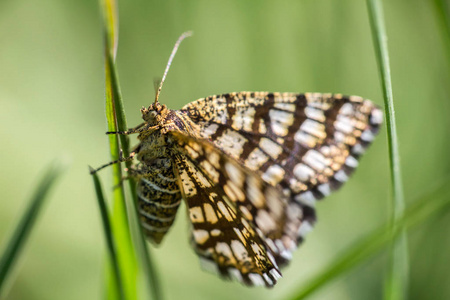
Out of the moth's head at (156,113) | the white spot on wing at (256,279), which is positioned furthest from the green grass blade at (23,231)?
the white spot on wing at (256,279)

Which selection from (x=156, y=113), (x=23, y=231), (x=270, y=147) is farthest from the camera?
(x=270, y=147)

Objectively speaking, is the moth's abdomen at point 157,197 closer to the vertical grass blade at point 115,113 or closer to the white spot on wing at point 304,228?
the vertical grass blade at point 115,113

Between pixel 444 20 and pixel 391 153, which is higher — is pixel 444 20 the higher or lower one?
the higher one

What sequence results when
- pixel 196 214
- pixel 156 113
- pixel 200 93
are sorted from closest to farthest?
pixel 156 113 → pixel 196 214 → pixel 200 93

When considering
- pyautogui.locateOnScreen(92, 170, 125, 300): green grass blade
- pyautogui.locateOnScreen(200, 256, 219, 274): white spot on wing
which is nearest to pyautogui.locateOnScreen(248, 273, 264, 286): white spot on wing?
pyautogui.locateOnScreen(200, 256, 219, 274): white spot on wing

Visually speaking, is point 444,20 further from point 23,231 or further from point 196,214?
point 23,231

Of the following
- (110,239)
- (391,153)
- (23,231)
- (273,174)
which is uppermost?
(273,174)

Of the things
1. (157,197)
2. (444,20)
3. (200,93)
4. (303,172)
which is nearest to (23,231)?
(157,197)

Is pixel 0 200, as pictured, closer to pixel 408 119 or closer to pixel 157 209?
pixel 157 209
